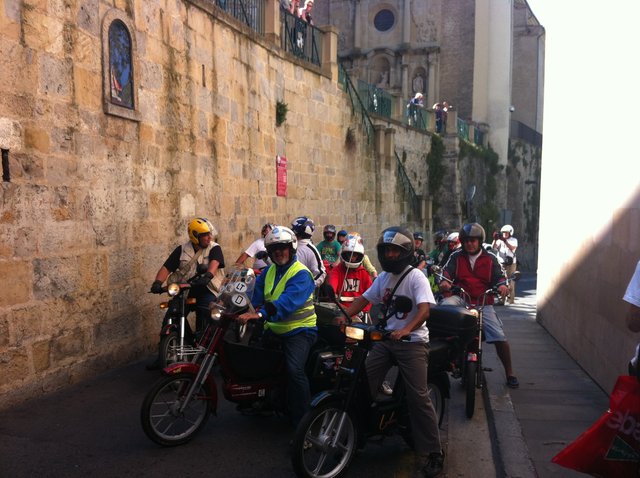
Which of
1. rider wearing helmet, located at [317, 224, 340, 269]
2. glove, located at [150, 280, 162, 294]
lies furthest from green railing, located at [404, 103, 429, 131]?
glove, located at [150, 280, 162, 294]

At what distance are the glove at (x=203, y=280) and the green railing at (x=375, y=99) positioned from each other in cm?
1372

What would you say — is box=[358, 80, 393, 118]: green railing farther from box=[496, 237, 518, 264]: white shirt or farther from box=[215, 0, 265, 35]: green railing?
box=[215, 0, 265, 35]: green railing

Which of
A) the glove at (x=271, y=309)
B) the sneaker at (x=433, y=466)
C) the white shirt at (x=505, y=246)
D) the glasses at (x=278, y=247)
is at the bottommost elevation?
the sneaker at (x=433, y=466)

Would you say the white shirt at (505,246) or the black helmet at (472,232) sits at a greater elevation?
the black helmet at (472,232)

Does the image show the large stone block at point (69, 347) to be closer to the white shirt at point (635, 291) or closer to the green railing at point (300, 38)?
the white shirt at point (635, 291)

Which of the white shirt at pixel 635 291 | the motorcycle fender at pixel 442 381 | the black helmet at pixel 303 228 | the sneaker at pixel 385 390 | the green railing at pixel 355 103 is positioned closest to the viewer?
the white shirt at pixel 635 291

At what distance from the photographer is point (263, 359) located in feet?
16.7

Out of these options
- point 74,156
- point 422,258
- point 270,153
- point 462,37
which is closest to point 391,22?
point 462,37

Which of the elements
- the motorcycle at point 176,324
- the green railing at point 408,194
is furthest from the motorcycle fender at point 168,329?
the green railing at point 408,194

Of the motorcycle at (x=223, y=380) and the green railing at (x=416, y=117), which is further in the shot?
the green railing at (x=416, y=117)

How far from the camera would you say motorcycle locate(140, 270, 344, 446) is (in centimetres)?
488

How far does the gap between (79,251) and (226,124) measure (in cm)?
414

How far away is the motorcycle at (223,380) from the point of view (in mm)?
4875

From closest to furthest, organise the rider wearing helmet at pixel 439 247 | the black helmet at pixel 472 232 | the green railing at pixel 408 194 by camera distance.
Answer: the black helmet at pixel 472 232, the rider wearing helmet at pixel 439 247, the green railing at pixel 408 194
